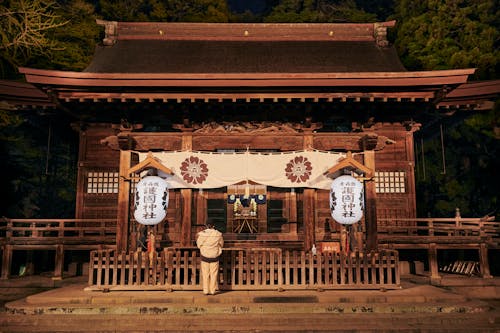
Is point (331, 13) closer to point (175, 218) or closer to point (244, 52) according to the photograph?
point (244, 52)

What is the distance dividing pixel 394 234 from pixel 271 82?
21.7 feet

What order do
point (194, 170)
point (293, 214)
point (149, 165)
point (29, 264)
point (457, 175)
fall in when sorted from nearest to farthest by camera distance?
point (149, 165) → point (194, 170) → point (293, 214) → point (29, 264) → point (457, 175)

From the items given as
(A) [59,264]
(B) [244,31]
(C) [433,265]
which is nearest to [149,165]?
(A) [59,264]

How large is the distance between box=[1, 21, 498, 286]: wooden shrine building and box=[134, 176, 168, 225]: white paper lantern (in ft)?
1.76

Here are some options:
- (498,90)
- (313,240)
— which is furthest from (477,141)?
(313,240)

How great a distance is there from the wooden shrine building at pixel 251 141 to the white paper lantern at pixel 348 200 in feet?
1.91

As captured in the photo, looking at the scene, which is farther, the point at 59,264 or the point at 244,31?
the point at 244,31

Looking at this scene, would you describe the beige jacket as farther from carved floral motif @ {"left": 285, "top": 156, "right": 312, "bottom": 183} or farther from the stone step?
carved floral motif @ {"left": 285, "top": 156, "right": 312, "bottom": 183}

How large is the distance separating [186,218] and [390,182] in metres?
6.88

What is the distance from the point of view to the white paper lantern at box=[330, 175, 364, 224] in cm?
969

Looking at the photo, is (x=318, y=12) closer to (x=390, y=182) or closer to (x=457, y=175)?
(x=457, y=175)

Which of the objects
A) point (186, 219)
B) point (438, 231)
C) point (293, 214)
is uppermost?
point (293, 214)

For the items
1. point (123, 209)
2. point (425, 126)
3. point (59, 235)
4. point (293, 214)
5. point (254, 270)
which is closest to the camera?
point (254, 270)

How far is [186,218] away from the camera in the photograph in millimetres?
10953
